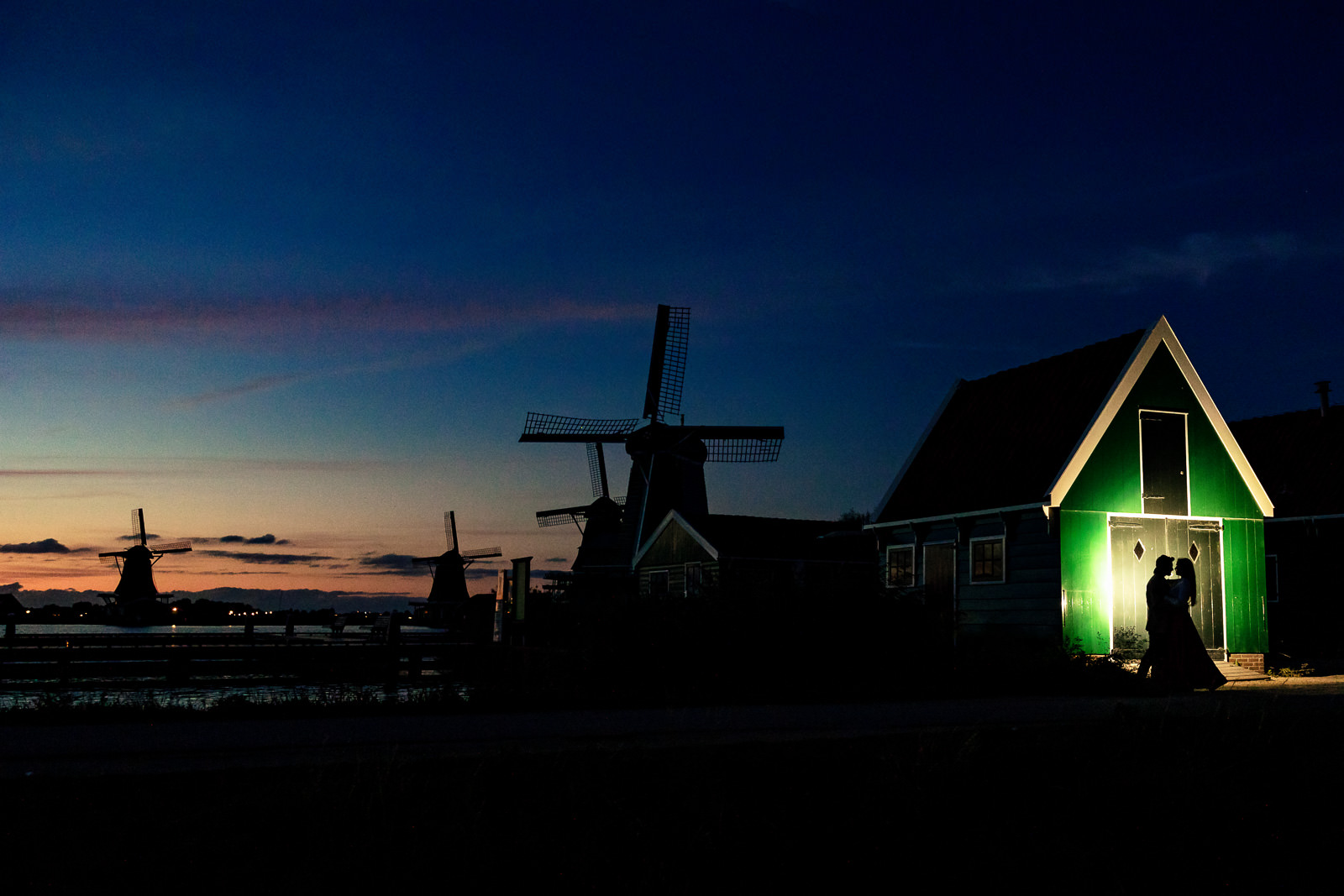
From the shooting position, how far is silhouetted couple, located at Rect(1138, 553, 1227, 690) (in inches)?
698

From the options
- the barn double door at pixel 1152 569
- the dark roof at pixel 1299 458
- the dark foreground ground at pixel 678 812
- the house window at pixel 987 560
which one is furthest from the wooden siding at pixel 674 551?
the dark foreground ground at pixel 678 812

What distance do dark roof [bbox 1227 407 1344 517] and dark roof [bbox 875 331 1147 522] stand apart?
854 cm

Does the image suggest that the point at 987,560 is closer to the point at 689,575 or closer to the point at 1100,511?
the point at 1100,511

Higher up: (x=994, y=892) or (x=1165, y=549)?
(x=1165, y=549)

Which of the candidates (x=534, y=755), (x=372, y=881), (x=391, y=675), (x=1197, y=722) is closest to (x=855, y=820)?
(x=534, y=755)

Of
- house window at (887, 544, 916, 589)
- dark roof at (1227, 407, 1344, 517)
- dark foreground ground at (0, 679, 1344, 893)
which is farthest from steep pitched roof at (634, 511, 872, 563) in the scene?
dark foreground ground at (0, 679, 1344, 893)

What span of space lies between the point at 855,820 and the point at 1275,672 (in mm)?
19362

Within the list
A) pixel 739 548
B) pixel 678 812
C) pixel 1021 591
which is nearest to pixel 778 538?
pixel 739 548

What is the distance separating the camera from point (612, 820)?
7895 millimetres

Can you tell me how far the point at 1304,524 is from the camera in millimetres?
30688

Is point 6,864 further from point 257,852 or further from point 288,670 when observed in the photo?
point 288,670

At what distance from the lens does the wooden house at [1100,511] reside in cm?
2267

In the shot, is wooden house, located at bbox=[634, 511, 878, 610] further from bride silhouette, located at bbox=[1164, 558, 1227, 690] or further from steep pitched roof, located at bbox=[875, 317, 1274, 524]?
bride silhouette, located at bbox=[1164, 558, 1227, 690]

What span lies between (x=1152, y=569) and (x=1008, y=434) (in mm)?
4050
